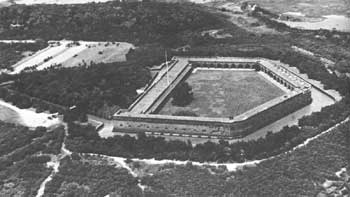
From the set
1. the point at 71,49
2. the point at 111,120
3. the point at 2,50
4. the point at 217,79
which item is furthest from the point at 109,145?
the point at 2,50

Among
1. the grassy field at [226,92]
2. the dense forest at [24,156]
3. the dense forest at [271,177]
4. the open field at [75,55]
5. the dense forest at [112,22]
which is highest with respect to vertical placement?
the dense forest at [112,22]

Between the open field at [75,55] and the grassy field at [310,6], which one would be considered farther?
the grassy field at [310,6]

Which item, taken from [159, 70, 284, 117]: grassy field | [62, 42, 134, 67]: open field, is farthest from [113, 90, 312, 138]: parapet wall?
[62, 42, 134, 67]: open field

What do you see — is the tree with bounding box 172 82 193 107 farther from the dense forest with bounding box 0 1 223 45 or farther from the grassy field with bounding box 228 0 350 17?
the grassy field with bounding box 228 0 350 17

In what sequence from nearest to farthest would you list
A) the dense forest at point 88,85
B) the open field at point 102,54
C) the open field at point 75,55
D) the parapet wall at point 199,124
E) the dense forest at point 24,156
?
the dense forest at point 24,156 → the parapet wall at point 199,124 → the dense forest at point 88,85 → the open field at point 102,54 → the open field at point 75,55

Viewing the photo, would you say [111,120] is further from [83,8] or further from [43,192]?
[83,8]

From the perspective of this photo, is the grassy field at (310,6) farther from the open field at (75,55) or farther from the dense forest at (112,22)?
the open field at (75,55)

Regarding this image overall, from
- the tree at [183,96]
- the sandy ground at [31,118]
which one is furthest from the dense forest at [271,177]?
the sandy ground at [31,118]

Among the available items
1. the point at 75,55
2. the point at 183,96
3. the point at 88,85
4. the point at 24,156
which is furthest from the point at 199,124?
the point at 75,55
